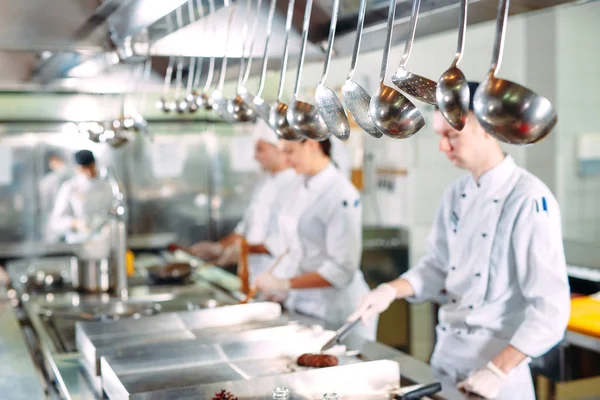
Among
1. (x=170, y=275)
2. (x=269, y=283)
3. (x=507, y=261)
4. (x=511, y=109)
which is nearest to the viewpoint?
(x=511, y=109)

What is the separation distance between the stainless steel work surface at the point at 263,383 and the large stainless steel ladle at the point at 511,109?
780 millimetres

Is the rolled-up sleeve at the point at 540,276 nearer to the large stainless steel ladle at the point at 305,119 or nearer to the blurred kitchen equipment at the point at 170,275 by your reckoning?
the large stainless steel ladle at the point at 305,119

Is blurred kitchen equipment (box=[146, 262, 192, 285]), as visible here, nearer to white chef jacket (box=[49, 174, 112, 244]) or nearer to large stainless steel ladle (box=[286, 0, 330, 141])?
large stainless steel ladle (box=[286, 0, 330, 141])

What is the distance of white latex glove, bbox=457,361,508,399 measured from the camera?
5.74 feet

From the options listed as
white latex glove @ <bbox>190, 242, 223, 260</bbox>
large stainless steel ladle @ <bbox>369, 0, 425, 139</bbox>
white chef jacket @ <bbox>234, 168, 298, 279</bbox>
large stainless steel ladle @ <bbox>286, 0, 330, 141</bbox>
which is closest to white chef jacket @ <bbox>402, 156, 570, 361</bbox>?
large stainless steel ladle @ <bbox>286, 0, 330, 141</bbox>

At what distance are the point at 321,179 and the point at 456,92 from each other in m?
1.91

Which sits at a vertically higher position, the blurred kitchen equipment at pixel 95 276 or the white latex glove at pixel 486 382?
the blurred kitchen equipment at pixel 95 276

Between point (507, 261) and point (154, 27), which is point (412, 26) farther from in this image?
point (154, 27)

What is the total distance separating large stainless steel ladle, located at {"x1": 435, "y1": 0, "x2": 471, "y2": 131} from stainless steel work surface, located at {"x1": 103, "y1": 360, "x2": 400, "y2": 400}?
2.31 feet

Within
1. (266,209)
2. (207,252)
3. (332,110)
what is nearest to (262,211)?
(266,209)

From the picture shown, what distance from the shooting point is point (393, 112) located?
1.25m

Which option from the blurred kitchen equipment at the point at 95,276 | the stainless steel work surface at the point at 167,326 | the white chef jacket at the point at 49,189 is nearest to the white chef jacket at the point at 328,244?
the stainless steel work surface at the point at 167,326

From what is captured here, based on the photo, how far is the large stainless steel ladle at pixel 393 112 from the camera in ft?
4.09

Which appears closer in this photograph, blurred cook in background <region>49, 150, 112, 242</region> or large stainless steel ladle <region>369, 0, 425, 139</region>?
large stainless steel ladle <region>369, 0, 425, 139</region>
